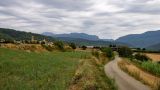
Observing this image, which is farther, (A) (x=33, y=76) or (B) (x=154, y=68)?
(B) (x=154, y=68)

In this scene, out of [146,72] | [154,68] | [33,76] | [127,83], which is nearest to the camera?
[33,76]

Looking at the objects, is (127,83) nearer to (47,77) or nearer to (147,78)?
(147,78)

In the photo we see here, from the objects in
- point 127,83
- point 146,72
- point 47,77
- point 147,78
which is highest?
point 47,77

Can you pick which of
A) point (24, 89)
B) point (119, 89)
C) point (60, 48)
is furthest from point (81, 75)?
point (60, 48)

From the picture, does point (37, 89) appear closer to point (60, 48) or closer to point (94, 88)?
point (94, 88)

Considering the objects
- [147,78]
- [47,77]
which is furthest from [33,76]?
[147,78]

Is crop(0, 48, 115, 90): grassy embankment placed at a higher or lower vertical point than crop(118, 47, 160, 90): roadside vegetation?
higher

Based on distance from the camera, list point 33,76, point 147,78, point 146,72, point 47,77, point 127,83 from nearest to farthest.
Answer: point 47,77, point 33,76, point 127,83, point 147,78, point 146,72

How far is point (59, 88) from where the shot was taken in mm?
24938

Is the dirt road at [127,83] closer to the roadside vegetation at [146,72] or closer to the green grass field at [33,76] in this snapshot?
the roadside vegetation at [146,72]

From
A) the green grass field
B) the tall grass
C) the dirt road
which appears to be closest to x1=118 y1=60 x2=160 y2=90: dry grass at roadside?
the dirt road

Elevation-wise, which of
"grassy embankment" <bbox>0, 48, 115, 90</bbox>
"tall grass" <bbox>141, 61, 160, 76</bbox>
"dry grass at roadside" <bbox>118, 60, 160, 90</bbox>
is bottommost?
"tall grass" <bbox>141, 61, 160, 76</bbox>

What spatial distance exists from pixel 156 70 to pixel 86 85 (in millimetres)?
62150

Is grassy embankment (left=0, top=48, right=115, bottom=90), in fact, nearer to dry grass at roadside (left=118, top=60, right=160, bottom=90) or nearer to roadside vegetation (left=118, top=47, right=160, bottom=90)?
dry grass at roadside (left=118, top=60, right=160, bottom=90)
